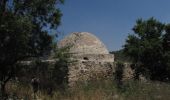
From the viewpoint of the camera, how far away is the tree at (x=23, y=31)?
56.1 feet

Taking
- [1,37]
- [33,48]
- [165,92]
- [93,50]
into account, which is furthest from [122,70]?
[1,37]

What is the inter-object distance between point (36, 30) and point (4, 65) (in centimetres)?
209

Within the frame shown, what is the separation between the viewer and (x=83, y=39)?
3053cm

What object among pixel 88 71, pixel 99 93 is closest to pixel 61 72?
pixel 88 71

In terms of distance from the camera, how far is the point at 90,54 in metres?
29.5

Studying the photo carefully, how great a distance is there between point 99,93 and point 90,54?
446 inches

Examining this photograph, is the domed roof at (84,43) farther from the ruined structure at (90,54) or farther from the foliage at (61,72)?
the foliage at (61,72)

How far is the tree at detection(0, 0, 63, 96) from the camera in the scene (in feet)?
56.1

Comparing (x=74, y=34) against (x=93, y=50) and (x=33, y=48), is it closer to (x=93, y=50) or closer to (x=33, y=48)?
(x=93, y=50)

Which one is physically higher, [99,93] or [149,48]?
[149,48]

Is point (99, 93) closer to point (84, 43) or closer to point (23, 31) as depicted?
point (23, 31)

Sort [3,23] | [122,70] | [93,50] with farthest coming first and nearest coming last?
1. [93,50]
2. [122,70]
3. [3,23]

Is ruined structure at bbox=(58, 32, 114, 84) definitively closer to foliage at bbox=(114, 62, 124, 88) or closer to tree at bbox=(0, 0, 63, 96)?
foliage at bbox=(114, 62, 124, 88)

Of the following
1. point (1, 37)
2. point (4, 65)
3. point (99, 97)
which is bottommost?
point (99, 97)
